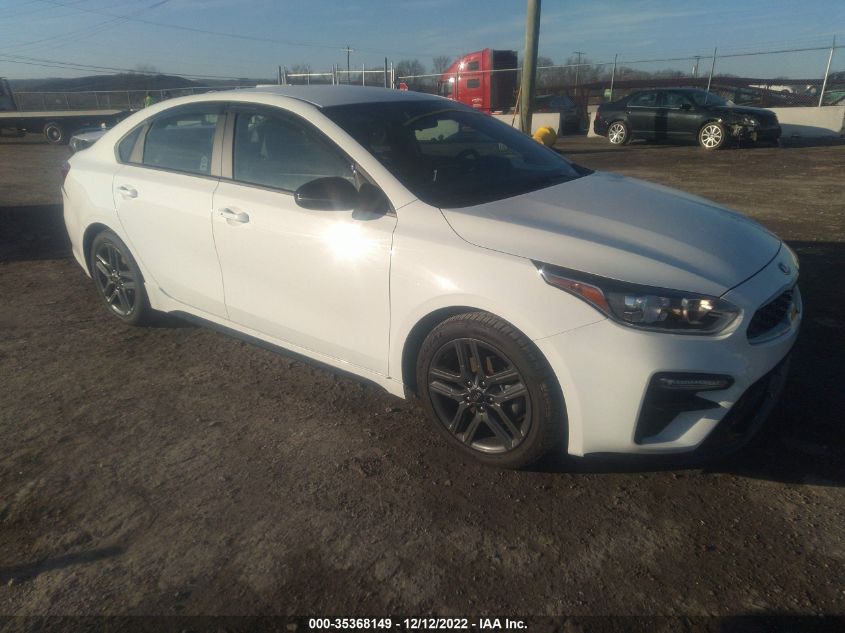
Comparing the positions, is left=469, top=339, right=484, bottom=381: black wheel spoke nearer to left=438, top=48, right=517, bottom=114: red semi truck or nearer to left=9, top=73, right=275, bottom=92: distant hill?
left=438, top=48, right=517, bottom=114: red semi truck

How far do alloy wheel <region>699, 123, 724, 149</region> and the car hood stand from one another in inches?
568

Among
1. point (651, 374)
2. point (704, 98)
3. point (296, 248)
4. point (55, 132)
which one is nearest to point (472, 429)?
point (651, 374)

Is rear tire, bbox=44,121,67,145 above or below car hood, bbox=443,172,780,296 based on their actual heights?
below

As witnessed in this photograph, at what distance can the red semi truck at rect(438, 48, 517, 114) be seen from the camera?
25484 millimetres

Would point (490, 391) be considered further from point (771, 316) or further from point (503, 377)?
point (771, 316)

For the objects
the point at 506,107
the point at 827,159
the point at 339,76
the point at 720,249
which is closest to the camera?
the point at 720,249

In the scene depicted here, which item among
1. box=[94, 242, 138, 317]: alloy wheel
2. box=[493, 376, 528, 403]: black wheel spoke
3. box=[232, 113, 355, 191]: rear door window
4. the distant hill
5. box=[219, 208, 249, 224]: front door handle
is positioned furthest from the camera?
the distant hill

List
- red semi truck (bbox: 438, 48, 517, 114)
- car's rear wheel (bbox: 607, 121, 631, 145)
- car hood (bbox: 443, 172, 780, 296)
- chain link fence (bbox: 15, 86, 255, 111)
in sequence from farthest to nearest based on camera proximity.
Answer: chain link fence (bbox: 15, 86, 255, 111) → red semi truck (bbox: 438, 48, 517, 114) → car's rear wheel (bbox: 607, 121, 631, 145) → car hood (bbox: 443, 172, 780, 296)

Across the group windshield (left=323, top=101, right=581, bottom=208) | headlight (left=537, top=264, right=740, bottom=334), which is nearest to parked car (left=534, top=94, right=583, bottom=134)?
windshield (left=323, top=101, right=581, bottom=208)

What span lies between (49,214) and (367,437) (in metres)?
7.77

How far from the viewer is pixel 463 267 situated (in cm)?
255

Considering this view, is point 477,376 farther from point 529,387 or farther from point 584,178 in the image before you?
point 584,178

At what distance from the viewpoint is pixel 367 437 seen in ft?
10.0

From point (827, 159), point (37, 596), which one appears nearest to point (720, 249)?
point (37, 596)
